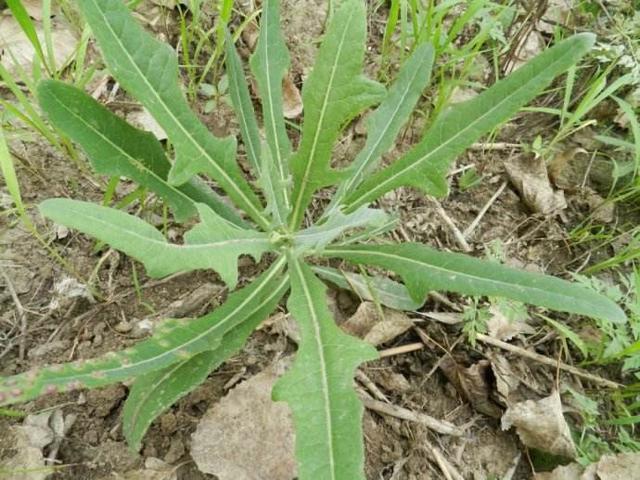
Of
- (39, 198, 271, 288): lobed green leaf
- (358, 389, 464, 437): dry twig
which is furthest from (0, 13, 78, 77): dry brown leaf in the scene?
(358, 389, 464, 437): dry twig

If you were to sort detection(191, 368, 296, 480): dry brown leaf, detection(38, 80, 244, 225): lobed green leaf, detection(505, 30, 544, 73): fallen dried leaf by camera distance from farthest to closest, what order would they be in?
detection(505, 30, 544, 73): fallen dried leaf, detection(191, 368, 296, 480): dry brown leaf, detection(38, 80, 244, 225): lobed green leaf

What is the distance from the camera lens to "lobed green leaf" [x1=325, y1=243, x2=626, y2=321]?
4.98ft

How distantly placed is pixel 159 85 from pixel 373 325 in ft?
3.72

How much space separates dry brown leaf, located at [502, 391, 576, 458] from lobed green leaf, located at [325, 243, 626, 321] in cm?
67

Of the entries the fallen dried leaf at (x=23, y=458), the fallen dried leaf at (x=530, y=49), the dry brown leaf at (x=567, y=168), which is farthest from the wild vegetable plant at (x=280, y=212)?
the fallen dried leaf at (x=530, y=49)

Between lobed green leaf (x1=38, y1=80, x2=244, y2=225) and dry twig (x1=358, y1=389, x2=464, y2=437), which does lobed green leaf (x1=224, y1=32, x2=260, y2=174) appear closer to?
lobed green leaf (x1=38, y1=80, x2=244, y2=225)

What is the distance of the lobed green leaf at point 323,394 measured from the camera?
4.22 feet

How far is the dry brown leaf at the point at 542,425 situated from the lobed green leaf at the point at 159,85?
130cm

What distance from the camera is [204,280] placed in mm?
2135

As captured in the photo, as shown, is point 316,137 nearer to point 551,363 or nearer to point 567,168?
point 551,363

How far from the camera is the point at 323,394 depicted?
4.73ft

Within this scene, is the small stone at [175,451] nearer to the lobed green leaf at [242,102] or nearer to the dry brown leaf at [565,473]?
the lobed green leaf at [242,102]

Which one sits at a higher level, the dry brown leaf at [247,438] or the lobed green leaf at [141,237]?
the lobed green leaf at [141,237]

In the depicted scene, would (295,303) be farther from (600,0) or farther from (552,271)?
(600,0)
